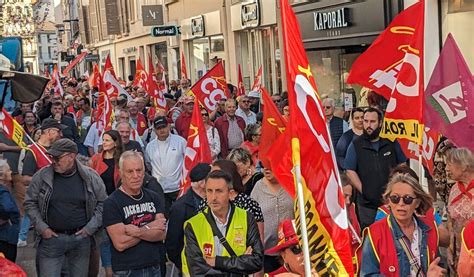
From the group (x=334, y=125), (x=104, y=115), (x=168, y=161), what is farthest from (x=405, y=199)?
(x=104, y=115)

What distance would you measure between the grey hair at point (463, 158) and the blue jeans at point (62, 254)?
319 centimetres

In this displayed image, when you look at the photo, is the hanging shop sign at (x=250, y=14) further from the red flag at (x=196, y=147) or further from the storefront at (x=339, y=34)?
the red flag at (x=196, y=147)

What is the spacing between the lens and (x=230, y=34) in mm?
26422

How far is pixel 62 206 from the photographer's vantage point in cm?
726

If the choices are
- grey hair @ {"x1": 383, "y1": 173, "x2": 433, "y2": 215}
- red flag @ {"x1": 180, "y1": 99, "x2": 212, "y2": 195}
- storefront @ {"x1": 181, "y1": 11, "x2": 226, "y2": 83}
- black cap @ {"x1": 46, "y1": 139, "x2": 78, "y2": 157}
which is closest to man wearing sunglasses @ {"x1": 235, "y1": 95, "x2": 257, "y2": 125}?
red flag @ {"x1": 180, "y1": 99, "x2": 212, "y2": 195}

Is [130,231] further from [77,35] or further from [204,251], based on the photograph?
[77,35]

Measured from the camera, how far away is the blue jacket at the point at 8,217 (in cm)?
703

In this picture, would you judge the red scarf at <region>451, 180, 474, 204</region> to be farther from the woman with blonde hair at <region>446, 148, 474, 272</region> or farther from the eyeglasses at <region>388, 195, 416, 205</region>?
the eyeglasses at <region>388, 195, 416, 205</region>

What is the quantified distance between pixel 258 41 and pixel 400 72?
17.6 meters

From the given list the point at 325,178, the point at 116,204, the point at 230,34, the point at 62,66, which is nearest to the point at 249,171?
the point at 116,204

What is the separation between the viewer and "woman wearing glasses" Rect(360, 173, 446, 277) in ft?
16.6

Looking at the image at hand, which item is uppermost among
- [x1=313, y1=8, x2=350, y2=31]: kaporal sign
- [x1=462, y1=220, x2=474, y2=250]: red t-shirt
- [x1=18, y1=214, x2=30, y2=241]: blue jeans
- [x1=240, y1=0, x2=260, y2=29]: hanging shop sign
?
[x1=240, y1=0, x2=260, y2=29]: hanging shop sign

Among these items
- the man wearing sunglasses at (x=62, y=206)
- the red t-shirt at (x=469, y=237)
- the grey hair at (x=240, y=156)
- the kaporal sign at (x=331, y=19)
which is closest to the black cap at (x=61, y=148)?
the man wearing sunglasses at (x=62, y=206)

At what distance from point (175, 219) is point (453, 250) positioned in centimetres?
212
